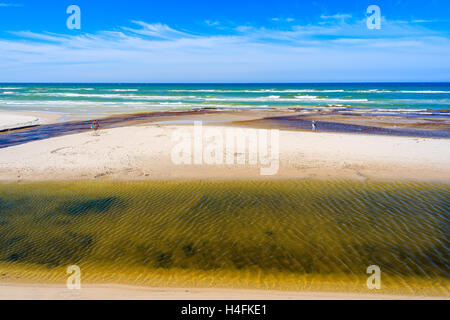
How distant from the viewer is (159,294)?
519 cm

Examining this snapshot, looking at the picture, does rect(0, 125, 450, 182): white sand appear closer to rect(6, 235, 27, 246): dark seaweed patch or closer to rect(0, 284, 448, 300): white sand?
rect(6, 235, 27, 246): dark seaweed patch

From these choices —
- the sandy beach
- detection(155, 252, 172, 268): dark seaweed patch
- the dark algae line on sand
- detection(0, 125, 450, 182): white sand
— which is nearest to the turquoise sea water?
detection(0, 125, 450, 182): white sand

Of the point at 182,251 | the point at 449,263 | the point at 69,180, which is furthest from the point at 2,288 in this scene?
the point at 449,263

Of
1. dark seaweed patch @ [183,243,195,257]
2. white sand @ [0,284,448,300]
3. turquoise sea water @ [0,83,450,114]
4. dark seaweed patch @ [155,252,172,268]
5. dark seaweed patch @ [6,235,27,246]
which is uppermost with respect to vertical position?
turquoise sea water @ [0,83,450,114]

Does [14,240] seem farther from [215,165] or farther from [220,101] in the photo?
[220,101]

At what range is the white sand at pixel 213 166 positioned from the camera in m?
12.0

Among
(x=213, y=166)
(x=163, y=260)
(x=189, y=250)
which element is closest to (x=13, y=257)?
(x=163, y=260)

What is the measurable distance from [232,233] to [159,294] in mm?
2791

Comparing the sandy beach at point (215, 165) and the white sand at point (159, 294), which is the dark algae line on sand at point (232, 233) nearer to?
the white sand at point (159, 294)

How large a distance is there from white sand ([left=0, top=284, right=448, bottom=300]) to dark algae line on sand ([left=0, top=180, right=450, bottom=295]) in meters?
0.25

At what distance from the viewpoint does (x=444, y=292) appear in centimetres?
532

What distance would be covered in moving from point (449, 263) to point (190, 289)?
5737mm

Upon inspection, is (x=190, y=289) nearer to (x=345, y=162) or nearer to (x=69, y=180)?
(x=69, y=180)

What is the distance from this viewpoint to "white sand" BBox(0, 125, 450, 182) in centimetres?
1203
